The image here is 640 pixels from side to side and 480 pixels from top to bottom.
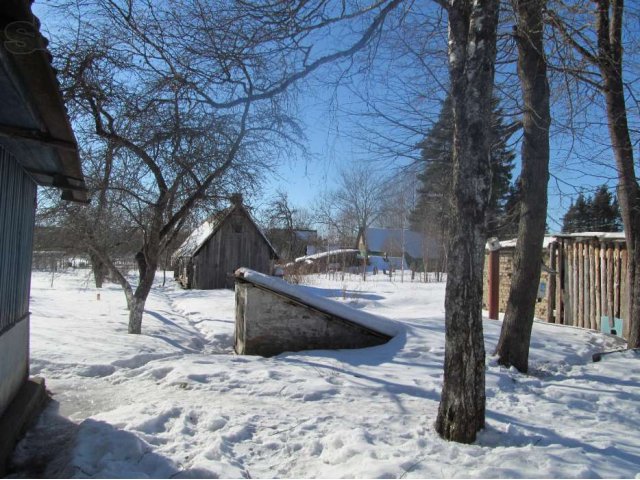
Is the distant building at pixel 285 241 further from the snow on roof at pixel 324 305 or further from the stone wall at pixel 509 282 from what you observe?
the snow on roof at pixel 324 305

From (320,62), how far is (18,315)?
4247 mm

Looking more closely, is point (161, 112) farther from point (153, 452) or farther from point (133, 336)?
point (153, 452)

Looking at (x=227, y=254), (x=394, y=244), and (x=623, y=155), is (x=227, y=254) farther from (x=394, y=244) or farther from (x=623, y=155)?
(x=394, y=244)

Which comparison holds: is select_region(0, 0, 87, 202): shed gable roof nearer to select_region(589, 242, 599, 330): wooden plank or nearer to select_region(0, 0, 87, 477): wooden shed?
Answer: select_region(0, 0, 87, 477): wooden shed

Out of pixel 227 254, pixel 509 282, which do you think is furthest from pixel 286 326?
pixel 227 254

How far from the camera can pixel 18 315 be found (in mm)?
5066

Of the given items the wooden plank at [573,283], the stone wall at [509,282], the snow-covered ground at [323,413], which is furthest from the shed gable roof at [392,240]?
the snow-covered ground at [323,413]

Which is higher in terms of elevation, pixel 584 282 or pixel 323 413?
pixel 584 282

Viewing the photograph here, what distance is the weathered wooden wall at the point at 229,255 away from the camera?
25672 millimetres

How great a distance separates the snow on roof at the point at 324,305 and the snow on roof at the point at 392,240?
40.3 meters

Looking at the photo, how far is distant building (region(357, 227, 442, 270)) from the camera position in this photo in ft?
162

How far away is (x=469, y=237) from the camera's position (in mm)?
4156
